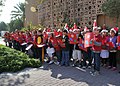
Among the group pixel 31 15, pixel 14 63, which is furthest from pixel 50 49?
pixel 31 15

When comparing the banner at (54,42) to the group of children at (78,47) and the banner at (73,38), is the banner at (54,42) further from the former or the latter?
the banner at (73,38)

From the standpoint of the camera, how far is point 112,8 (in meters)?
22.2

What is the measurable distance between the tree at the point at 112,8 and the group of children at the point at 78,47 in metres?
10.7

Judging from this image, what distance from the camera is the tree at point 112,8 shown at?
22000mm

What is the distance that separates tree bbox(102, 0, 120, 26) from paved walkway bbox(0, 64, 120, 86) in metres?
13.2

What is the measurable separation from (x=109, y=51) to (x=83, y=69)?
1213 mm

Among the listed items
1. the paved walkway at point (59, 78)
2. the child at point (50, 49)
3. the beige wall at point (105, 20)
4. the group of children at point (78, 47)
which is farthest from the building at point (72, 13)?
the paved walkway at point (59, 78)

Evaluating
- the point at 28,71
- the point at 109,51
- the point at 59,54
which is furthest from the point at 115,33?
the point at 28,71

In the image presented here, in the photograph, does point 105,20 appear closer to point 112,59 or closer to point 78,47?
point 78,47

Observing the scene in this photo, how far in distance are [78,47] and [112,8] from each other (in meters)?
12.6

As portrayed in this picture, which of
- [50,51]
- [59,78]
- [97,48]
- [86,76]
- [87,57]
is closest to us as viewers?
[59,78]

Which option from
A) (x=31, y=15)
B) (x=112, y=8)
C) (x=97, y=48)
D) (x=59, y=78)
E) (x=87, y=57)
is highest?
(x=31, y=15)

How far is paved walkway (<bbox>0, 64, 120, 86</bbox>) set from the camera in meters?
7.88

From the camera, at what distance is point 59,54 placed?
11.4 meters
